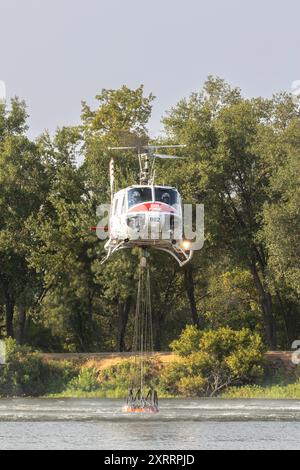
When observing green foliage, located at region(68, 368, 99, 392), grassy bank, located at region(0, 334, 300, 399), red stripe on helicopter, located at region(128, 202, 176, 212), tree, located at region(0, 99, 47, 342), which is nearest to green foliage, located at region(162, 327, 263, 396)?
grassy bank, located at region(0, 334, 300, 399)

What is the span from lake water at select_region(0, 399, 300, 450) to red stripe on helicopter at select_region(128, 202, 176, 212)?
9.90 m

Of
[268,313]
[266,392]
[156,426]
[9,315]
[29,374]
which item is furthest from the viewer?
[9,315]

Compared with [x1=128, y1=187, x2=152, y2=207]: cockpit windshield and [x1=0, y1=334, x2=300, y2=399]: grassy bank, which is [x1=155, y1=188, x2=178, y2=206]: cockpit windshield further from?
[x1=0, y1=334, x2=300, y2=399]: grassy bank

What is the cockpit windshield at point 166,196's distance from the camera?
220 ft

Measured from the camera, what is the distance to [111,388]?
87.4m

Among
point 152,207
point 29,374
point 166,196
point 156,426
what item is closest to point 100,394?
point 29,374

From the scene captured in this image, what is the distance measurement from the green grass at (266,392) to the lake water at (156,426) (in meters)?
5.02

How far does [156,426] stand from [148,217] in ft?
32.9

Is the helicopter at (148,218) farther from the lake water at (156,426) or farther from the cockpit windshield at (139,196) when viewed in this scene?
the lake water at (156,426)

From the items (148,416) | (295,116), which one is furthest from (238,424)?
(295,116)

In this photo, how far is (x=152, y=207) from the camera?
218 ft

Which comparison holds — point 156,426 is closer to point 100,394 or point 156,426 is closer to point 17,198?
point 100,394

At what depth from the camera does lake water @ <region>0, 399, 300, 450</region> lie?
5703 centimetres

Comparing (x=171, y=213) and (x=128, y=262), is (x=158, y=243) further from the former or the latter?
(x=128, y=262)
